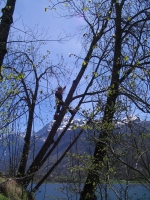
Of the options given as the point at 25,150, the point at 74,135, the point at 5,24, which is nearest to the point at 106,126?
the point at 74,135

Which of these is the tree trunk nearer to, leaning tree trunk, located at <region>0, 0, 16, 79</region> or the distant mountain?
the distant mountain

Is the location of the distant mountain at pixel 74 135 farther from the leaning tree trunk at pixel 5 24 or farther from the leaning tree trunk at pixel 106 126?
the leaning tree trunk at pixel 5 24

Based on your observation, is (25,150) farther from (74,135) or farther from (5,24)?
(5,24)

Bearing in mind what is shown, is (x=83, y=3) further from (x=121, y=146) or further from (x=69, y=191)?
(x=69, y=191)

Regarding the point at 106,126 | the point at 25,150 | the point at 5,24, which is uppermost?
the point at 5,24

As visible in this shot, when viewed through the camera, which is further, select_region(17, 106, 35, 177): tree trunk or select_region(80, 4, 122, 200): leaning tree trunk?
select_region(17, 106, 35, 177): tree trunk

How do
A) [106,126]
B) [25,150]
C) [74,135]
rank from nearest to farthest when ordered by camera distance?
[106,126] → [74,135] → [25,150]

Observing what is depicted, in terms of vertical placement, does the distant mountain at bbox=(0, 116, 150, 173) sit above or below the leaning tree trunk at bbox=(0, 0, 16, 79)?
below

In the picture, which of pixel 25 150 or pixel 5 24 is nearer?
pixel 5 24

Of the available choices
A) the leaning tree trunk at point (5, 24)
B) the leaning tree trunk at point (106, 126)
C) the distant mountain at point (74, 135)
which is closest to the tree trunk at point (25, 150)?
the distant mountain at point (74, 135)

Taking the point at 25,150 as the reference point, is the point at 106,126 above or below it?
above

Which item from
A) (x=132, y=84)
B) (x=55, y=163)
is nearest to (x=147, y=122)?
(x=132, y=84)

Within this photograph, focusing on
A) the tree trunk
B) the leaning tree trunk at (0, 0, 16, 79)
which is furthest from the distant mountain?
the leaning tree trunk at (0, 0, 16, 79)

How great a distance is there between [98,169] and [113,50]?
355cm
